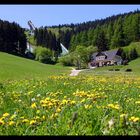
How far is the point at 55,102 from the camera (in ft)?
20.8

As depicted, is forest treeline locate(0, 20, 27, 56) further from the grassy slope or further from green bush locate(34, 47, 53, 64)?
the grassy slope

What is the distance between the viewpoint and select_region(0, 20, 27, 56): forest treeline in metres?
94.3

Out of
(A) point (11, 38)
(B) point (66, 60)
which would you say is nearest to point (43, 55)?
(B) point (66, 60)

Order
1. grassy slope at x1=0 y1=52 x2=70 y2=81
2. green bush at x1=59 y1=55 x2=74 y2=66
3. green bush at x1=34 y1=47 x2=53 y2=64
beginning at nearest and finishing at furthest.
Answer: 1. grassy slope at x1=0 y1=52 x2=70 y2=81
2. green bush at x1=59 y1=55 x2=74 y2=66
3. green bush at x1=34 y1=47 x2=53 y2=64

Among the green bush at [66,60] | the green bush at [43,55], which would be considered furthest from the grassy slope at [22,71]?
the green bush at [43,55]

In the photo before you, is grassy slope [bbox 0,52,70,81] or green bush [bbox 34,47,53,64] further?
green bush [bbox 34,47,53,64]

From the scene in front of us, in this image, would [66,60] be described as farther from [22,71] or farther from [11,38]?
[22,71]

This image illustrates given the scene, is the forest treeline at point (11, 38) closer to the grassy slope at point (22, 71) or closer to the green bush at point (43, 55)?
the green bush at point (43, 55)

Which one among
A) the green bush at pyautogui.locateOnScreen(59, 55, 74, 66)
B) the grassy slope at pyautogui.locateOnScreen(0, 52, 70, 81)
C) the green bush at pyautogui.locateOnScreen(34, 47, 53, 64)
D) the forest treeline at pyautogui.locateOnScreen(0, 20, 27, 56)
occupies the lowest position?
the grassy slope at pyautogui.locateOnScreen(0, 52, 70, 81)

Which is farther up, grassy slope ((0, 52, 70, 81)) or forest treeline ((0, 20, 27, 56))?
forest treeline ((0, 20, 27, 56))

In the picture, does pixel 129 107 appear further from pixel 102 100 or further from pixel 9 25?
pixel 9 25

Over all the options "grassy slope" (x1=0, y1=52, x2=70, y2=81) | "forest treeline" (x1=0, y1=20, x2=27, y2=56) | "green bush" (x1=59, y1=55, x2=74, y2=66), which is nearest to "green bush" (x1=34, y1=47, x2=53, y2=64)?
"green bush" (x1=59, y1=55, x2=74, y2=66)

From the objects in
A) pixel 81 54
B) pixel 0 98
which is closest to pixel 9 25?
pixel 81 54

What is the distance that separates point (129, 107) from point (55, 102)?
44.1 inches
